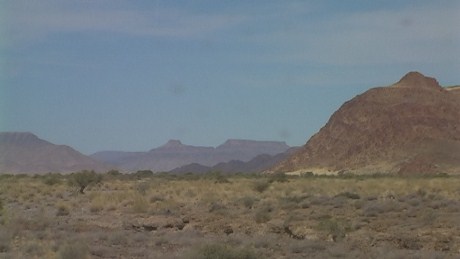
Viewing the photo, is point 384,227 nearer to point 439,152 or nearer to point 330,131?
point 439,152

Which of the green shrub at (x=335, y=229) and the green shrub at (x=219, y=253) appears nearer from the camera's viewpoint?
the green shrub at (x=219, y=253)

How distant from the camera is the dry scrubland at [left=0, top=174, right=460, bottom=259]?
19.4m

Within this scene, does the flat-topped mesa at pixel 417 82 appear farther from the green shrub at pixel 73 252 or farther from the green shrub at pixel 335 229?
the green shrub at pixel 73 252

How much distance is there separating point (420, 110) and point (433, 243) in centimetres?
10970

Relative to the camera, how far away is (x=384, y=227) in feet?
87.9

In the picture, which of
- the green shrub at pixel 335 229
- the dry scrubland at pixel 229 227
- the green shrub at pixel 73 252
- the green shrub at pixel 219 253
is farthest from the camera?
the green shrub at pixel 335 229

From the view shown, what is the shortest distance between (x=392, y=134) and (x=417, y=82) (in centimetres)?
2467

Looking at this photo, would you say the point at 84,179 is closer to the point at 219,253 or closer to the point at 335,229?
the point at 335,229

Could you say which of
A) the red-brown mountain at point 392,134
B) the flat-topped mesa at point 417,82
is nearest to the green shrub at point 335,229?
the red-brown mountain at point 392,134

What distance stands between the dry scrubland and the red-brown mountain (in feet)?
217

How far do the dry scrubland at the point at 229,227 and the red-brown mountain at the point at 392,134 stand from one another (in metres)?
66.1

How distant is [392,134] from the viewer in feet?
399

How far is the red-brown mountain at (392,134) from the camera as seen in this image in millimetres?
111188

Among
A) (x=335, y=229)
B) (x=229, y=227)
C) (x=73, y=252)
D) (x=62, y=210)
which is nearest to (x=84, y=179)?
(x=62, y=210)
